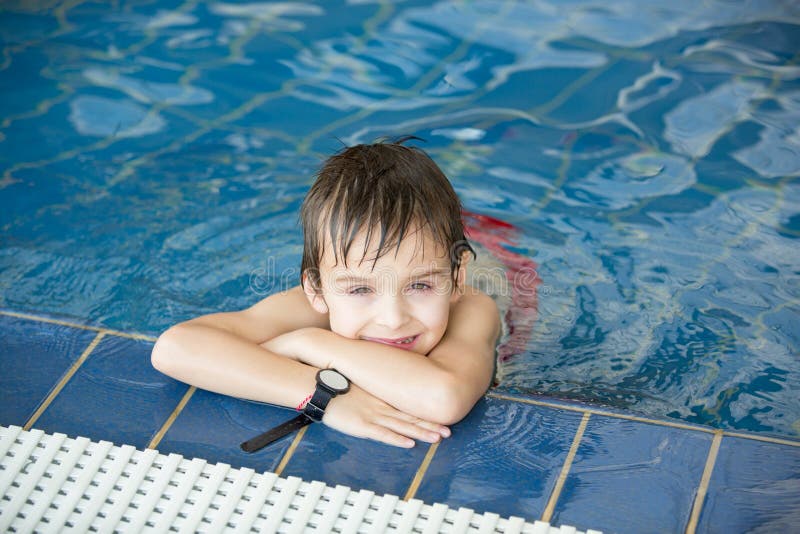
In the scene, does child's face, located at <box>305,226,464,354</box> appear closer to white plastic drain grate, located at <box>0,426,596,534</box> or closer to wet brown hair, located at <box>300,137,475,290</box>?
wet brown hair, located at <box>300,137,475,290</box>

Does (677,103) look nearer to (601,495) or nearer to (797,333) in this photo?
(797,333)

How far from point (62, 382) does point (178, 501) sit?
70 cm

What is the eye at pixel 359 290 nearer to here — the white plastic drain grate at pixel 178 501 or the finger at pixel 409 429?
the finger at pixel 409 429

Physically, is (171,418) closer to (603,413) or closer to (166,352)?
(166,352)

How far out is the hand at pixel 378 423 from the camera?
2305 millimetres

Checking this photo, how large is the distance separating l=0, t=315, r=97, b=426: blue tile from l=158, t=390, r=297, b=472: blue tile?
42 cm

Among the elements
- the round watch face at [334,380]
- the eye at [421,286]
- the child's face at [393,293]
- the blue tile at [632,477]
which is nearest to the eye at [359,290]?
the child's face at [393,293]

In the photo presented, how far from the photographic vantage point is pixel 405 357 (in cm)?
237

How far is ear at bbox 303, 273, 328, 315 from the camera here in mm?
2550

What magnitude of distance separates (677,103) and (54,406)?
308 centimetres

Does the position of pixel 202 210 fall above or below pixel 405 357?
below

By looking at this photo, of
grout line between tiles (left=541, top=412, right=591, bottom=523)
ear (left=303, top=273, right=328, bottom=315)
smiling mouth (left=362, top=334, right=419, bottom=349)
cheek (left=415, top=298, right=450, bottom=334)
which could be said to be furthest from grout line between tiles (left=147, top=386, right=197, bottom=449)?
grout line between tiles (left=541, top=412, right=591, bottom=523)

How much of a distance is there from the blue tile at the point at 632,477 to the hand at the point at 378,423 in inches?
14.3

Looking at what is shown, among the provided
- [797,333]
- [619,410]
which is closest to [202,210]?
[619,410]
